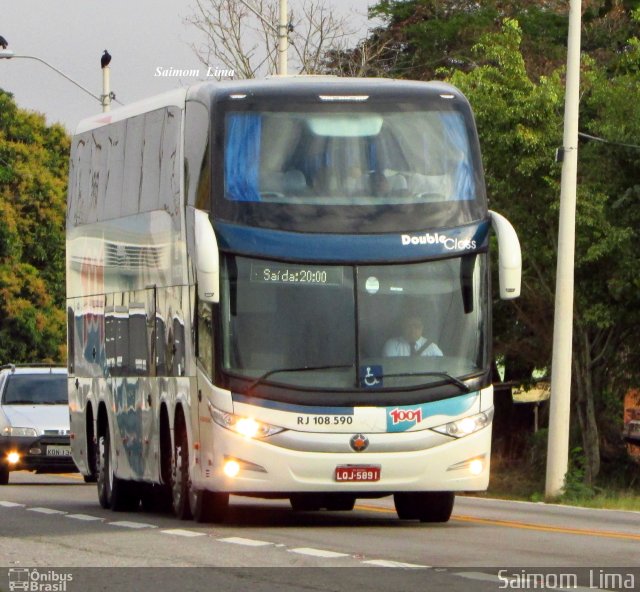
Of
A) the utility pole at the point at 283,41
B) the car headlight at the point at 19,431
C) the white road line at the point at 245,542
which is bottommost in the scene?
the car headlight at the point at 19,431

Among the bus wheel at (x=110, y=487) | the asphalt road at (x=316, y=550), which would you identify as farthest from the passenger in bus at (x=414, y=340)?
the bus wheel at (x=110, y=487)

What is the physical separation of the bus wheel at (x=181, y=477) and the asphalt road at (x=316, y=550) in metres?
0.21

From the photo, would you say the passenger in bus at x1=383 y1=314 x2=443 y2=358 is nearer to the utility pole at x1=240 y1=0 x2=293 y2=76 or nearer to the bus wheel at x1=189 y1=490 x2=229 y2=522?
the bus wheel at x1=189 y1=490 x2=229 y2=522

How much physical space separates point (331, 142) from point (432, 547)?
415 cm

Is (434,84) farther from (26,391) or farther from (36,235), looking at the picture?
(36,235)

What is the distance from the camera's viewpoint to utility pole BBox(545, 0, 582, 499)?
26.9 metres

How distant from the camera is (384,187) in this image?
58.6ft

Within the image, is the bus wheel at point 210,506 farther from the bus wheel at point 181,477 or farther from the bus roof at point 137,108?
the bus roof at point 137,108

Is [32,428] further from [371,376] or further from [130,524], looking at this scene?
[371,376]

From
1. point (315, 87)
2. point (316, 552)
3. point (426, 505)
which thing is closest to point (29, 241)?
point (426, 505)

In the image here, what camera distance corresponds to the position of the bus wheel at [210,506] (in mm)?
18641

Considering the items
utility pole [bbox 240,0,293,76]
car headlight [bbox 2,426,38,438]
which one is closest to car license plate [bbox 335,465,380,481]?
car headlight [bbox 2,426,38,438]

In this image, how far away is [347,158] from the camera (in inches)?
703

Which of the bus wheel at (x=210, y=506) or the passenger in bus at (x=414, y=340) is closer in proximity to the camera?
the passenger in bus at (x=414, y=340)
